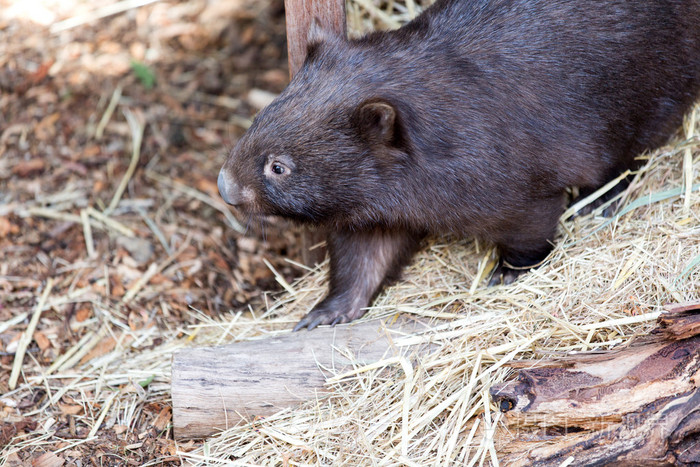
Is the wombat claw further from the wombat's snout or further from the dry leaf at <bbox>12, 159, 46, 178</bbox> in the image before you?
the dry leaf at <bbox>12, 159, 46, 178</bbox>

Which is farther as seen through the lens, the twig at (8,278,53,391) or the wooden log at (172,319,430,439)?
the twig at (8,278,53,391)

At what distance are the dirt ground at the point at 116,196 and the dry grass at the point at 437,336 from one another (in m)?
0.04

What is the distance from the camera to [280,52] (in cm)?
777

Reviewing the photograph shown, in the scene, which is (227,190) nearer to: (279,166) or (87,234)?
(279,166)

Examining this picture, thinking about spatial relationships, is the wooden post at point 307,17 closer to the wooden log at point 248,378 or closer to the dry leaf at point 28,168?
the wooden log at point 248,378

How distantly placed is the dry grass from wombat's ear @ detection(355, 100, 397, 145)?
3.39 ft

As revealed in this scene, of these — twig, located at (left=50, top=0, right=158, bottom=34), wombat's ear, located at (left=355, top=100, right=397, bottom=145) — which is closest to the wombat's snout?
wombat's ear, located at (left=355, top=100, right=397, bottom=145)

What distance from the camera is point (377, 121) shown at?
3.91m

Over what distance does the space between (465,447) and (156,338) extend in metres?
2.21

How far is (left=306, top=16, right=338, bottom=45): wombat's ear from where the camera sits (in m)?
4.23

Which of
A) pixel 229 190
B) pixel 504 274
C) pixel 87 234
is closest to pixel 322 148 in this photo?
pixel 229 190

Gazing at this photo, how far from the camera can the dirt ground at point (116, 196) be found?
14.6 ft

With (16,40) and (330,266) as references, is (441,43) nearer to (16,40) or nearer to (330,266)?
(330,266)

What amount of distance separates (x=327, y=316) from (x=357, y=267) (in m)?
0.35
